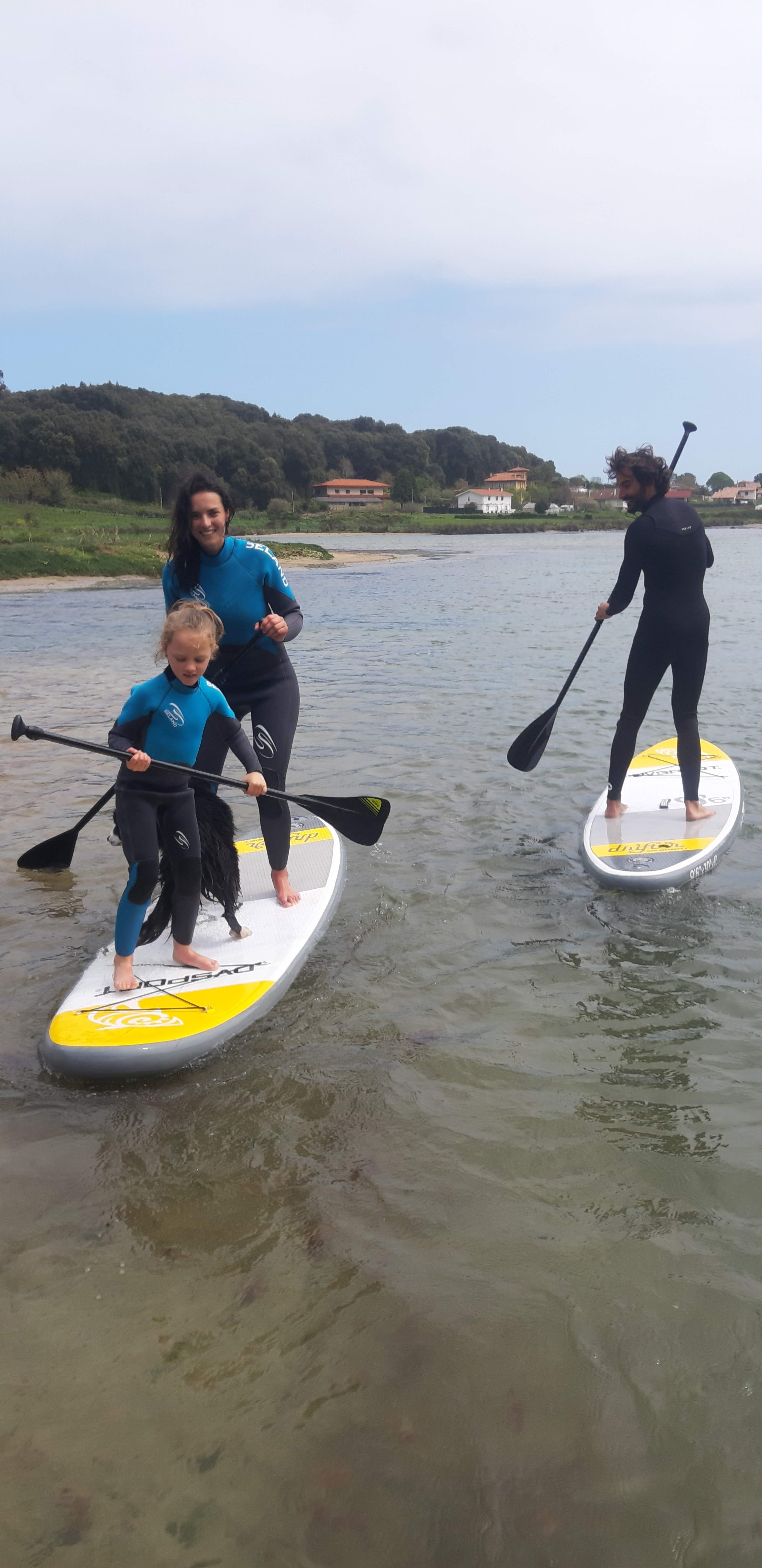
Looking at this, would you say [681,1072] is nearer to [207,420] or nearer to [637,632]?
[637,632]

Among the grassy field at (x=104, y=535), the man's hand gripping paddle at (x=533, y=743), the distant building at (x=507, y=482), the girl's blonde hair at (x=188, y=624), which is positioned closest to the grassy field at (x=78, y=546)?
the grassy field at (x=104, y=535)

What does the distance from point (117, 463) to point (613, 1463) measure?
82429mm

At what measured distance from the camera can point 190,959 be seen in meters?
4.31

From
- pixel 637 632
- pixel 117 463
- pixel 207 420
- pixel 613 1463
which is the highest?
pixel 207 420

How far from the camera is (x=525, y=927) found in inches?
197

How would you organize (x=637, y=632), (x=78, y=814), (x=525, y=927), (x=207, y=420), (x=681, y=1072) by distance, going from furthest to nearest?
(x=207, y=420)
(x=78, y=814)
(x=637, y=632)
(x=525, y=927)
(x=681, y=1072)

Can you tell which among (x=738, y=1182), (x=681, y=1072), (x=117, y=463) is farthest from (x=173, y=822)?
(x=117, y=463)

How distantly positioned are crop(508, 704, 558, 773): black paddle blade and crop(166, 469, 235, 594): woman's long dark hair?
9.41ft

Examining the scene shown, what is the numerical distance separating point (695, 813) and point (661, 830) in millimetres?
302

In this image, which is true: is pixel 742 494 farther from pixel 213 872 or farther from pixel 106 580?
pixel 213 872

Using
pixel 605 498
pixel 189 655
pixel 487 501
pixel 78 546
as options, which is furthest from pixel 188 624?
pixel 605 498

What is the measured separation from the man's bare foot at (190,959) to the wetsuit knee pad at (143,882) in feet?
1.19

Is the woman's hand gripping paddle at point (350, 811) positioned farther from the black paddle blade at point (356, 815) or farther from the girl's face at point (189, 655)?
the girl's face at point (189, 655)

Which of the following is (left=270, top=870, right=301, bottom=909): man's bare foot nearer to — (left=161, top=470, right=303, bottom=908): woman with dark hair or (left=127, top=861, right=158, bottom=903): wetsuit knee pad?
(left=161, top=470, right=303, bottom=908): woman with dark hair
